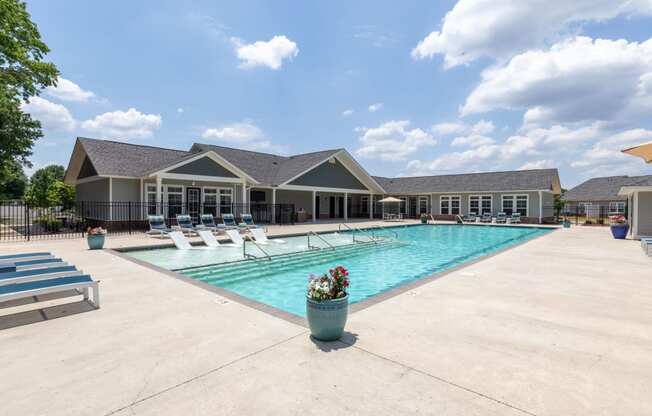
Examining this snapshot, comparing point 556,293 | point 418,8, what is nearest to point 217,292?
point 556,293

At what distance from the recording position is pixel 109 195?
Answer: 711 inches

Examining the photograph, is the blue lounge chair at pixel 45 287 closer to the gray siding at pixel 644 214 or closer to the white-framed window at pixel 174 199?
the white-framed window at pixel 174 199

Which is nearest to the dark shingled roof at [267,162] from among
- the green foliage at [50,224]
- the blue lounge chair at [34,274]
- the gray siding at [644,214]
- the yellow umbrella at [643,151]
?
the green foliage at [50,224]

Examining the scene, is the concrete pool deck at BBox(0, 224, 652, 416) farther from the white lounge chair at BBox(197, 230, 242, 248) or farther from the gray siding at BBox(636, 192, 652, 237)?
the gray siding at BBox(636, 192, 652, 237)

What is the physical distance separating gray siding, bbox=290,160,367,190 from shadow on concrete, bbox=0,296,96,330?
19.8 meters

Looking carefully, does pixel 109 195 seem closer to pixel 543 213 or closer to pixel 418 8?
pixel 418 8

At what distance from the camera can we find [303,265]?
10.6 meters

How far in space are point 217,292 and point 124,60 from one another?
14790 mm

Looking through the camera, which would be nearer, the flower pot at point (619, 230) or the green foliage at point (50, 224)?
the flower pot at point (619, 230)

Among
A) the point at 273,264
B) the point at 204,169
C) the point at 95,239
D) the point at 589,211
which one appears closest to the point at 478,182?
the point at 589,211

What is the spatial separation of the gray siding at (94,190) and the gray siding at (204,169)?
462cm

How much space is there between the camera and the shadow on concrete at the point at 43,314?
4.50m

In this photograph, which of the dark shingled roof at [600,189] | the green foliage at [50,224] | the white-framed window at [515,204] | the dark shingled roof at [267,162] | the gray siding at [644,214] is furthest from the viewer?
the dark shingled roof at [600,189]

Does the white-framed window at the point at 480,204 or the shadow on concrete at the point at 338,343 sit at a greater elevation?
the white-framed window at the point at 480,204
